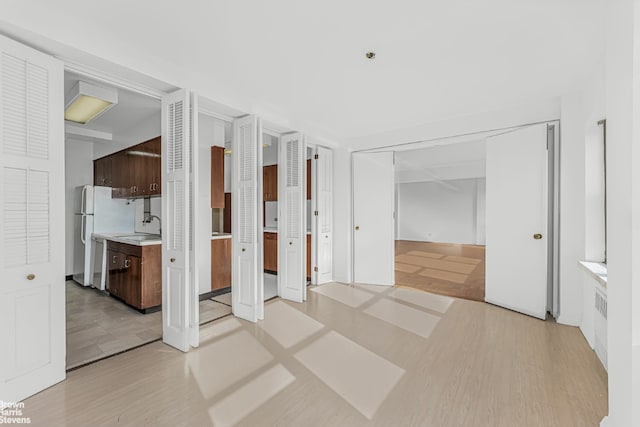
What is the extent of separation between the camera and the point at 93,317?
10.5ft

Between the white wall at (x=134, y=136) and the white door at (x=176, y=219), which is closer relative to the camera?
the white door at (x=176, y=219)

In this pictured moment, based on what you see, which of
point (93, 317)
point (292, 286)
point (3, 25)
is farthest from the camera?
point (292, 286)

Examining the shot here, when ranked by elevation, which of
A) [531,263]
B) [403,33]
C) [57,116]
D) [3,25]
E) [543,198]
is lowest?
[531,263]

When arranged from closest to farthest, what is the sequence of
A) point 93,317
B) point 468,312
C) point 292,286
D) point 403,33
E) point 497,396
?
1. point 497,396
2. point 403,33
3. point 93,317
4. point 468,312
5. point 292,286

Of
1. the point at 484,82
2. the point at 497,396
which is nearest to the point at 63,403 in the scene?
the point at 497,396

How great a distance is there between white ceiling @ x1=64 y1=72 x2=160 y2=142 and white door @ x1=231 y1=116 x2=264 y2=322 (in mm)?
1169

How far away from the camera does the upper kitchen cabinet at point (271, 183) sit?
536 cm

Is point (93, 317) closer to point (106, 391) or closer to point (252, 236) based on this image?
point (106, 391)

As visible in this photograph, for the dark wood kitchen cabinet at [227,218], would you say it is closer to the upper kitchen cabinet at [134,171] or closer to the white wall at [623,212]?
the upper kitchen cabinet at [134,171]

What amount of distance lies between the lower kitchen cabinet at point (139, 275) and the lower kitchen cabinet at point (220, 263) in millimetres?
684

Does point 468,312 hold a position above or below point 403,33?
below

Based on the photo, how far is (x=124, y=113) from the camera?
3.98m

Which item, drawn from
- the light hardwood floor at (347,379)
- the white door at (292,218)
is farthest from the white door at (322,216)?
the light hardwood floor at (347,379)

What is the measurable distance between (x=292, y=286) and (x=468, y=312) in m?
2.30
